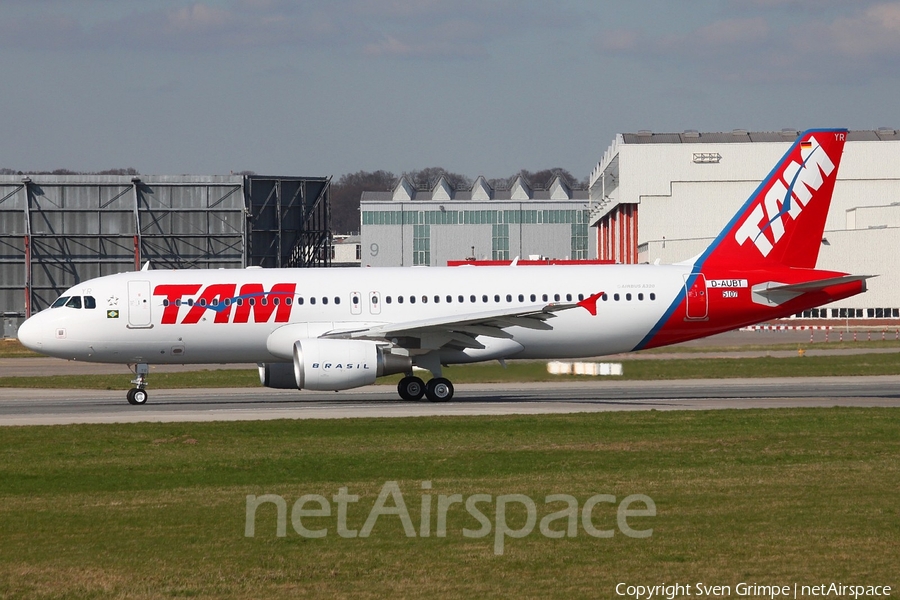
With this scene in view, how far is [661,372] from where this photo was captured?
134 ft

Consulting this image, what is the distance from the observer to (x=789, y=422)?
923 inches

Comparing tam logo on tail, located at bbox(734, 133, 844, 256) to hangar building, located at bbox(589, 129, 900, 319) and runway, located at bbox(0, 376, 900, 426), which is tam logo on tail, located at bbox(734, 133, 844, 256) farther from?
hangar building, located at bbox(589, 129, 900, 319)

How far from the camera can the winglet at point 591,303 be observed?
29.6 meters

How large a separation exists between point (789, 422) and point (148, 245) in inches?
2453

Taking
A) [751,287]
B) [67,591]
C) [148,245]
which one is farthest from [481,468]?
[148,245]

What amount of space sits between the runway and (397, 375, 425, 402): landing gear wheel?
0.51 metres

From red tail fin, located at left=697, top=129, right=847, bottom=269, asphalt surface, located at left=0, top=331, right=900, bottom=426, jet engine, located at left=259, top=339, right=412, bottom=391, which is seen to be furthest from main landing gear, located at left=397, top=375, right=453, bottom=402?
red tail fin, located at left=697, top=129, right=847, bottom=269

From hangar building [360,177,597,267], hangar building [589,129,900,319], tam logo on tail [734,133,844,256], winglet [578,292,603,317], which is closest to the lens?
winglet [578,292,603,317]

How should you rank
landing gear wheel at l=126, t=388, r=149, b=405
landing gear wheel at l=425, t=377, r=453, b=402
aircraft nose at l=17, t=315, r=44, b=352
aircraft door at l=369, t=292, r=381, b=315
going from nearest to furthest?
1. landing gear wheel at l=425, t=377, r=453, b=402
2. aircraft nose at l=17, t=315, r=44, b=352
3. landing gear wheel at l=126, t=388, r=149, b=405
4. aircraft door at l=369, t=292, r=381, b=315

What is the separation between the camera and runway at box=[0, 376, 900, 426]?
27.6 m

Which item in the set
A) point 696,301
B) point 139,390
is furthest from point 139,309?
point 696,301
